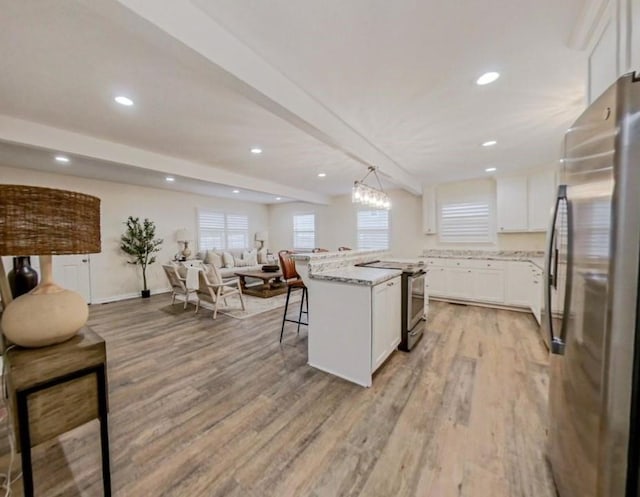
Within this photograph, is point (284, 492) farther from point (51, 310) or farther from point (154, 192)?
point (154, 192)

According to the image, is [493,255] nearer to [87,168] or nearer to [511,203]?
[511,203]

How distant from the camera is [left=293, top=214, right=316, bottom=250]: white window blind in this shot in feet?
26.9

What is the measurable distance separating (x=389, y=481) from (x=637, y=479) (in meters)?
1.01

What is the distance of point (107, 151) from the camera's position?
124 inches

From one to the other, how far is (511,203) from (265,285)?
519 centimetres

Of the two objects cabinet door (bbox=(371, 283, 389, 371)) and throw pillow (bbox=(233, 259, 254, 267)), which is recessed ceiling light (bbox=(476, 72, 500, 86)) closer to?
cabinet door (bbox=(371, 283, 389, 371))

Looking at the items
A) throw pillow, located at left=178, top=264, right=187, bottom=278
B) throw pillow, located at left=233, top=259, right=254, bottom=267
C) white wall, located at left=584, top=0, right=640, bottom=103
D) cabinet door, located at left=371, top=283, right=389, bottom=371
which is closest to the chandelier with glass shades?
cabinet door, located at left=371, top=283, right=389, bottom=371

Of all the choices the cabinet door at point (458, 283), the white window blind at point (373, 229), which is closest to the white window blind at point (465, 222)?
the cabinet door at point (458, 283)

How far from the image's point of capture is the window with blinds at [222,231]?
282 inches

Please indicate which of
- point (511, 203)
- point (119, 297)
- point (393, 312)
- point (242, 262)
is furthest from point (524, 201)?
point (119, 297)

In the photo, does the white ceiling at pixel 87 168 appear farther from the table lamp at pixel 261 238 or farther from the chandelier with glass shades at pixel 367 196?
the chandelier with glass shades at pixel 367 196

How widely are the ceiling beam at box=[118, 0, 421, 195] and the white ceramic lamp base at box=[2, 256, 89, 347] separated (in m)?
1.27

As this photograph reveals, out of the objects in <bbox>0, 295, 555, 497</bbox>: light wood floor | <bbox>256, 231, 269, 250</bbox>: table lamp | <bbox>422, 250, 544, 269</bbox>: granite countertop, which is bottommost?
<bbox>0, 295, 555, 497</bbox>: light wood floor

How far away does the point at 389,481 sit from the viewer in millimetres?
1419
